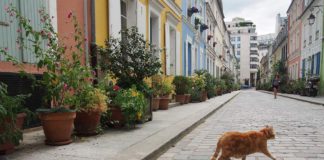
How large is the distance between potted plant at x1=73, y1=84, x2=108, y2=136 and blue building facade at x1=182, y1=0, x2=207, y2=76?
12.8 metres

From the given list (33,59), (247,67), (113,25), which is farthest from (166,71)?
(247,67)

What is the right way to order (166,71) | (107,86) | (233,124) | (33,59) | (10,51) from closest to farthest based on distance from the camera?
(10,51) < (33,59) < (107,86) < (233,124) < (166,71)

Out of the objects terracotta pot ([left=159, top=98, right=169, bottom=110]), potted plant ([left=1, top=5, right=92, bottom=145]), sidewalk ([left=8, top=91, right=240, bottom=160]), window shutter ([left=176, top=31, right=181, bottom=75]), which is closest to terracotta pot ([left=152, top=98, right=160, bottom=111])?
terracotta pot ([left=159, top=98, right=169, bottom=110])

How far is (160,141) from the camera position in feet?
18.3

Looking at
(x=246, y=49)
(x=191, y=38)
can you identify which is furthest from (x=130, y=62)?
(x=246, y=49)

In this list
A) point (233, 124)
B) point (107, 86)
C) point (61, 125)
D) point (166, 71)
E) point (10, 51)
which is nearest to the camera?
point (61, 125)

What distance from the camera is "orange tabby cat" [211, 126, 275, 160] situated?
405 cm

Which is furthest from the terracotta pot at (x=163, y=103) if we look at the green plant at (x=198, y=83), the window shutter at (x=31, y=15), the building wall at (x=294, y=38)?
the building wall at (x=294, y=38)

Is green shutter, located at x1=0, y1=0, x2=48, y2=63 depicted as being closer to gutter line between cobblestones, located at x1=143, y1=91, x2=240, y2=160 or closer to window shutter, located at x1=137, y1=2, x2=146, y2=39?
gutter line between cobblestones, located at x1=143, y1=91, x2=240, y2=160

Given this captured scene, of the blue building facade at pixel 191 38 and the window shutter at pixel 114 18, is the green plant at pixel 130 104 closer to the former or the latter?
the window shutter at pixel 114 18

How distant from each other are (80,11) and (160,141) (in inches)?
150

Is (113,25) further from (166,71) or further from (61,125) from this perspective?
(166,71)

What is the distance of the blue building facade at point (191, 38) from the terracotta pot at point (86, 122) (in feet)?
42.1

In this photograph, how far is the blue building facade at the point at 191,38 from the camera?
18984 millimetres
